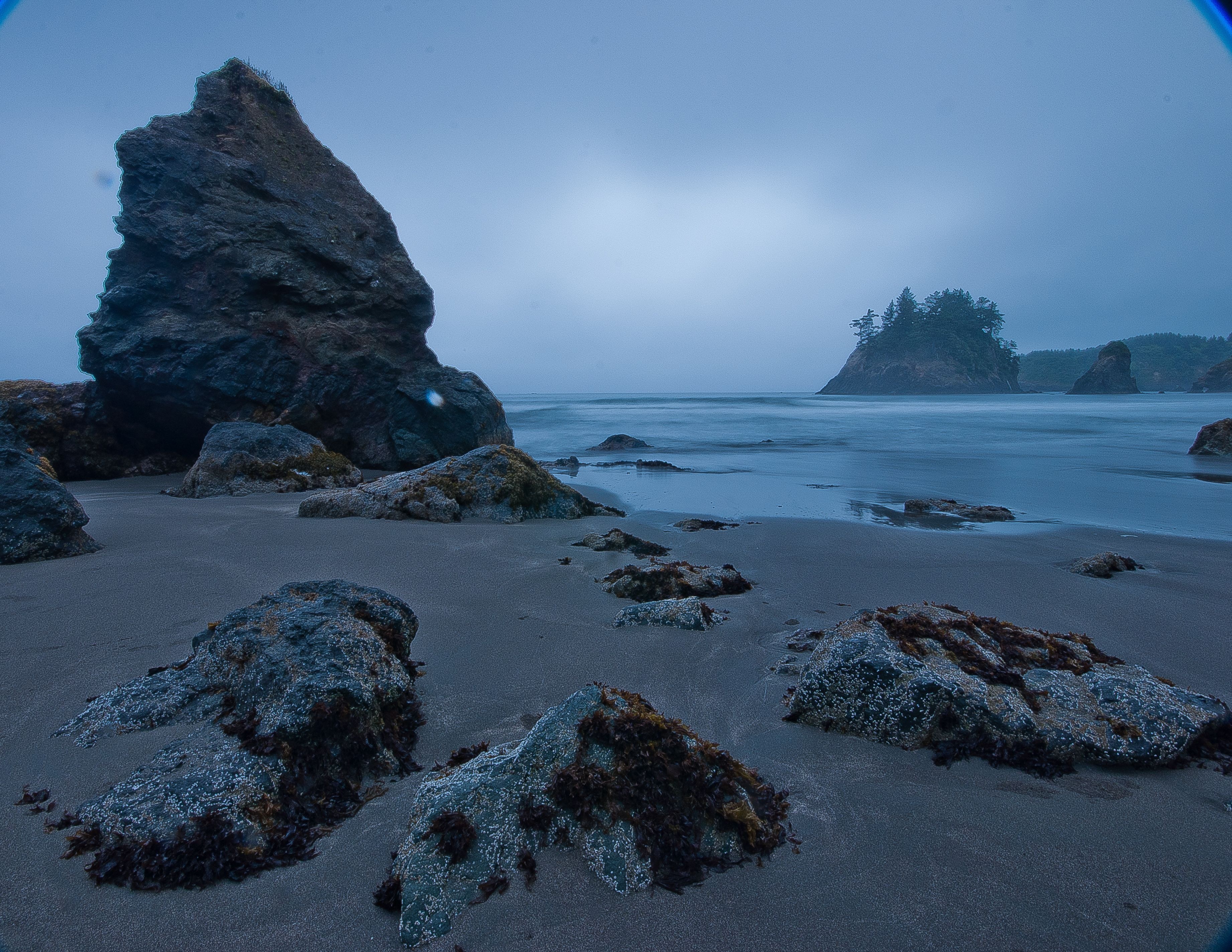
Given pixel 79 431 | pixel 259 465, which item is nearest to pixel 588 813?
pixel 259 465

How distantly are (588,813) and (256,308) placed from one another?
37.2 feet

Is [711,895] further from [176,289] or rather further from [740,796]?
[176,289]

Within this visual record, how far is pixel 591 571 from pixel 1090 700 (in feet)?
9.64

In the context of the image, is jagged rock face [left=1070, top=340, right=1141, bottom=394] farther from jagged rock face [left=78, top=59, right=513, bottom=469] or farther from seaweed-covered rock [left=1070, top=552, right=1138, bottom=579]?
seaweed-covered rock [left=1070, top=552, right=1138, bottom=579]

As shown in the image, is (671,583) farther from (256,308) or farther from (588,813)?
(256,308)

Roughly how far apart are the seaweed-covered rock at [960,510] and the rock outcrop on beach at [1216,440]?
1044cm

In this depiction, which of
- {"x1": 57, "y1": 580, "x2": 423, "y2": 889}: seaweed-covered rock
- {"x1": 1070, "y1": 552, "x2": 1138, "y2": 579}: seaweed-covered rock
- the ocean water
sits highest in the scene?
{"x1": 57, "y1": 580, "x2": 423, "y2": 889}: seaweed-covered rock

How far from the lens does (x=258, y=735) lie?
1900 millimetres

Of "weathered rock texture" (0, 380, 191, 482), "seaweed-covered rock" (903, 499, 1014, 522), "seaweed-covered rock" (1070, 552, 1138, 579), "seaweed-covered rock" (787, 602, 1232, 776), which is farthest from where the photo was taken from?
"weathered rock texture" (0, 380, 191, 482)

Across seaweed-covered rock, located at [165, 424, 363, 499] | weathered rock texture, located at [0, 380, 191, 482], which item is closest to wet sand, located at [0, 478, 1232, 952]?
seaweed-covered rock, located at [165, 424, 363, 499]

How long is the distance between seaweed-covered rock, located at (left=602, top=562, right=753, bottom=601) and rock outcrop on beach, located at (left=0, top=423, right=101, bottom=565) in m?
3.79

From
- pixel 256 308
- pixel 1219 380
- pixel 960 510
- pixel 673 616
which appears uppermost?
pixel 256 308

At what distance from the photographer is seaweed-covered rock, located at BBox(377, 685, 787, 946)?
1532 millimetres

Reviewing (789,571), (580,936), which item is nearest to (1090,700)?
(580,936)
